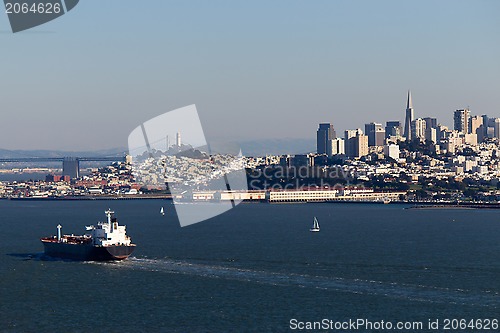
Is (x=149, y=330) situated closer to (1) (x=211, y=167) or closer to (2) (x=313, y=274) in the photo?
(2) (x=313, y=274)

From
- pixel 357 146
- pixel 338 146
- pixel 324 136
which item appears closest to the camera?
pixel 357 146

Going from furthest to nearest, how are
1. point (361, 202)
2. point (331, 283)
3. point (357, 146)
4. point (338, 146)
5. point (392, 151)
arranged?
point (338, 146) < point (357, 146) < point (392, 151) < point (361, 202) < point (331, 283)

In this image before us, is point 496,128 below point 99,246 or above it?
above

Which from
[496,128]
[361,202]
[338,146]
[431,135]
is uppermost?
[496,128]

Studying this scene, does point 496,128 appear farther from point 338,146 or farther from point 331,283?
point 331,283

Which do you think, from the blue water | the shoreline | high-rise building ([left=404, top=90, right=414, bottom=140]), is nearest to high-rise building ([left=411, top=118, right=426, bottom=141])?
high-rise building ([left=404, top=90, right=414, bottom=140])

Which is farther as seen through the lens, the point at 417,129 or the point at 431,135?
the point at 417,129

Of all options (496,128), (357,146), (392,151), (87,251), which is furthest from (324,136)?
(87,251)

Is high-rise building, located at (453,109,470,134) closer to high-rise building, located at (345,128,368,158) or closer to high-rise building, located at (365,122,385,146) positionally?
high-rise building, located at (365,122,385,146)
